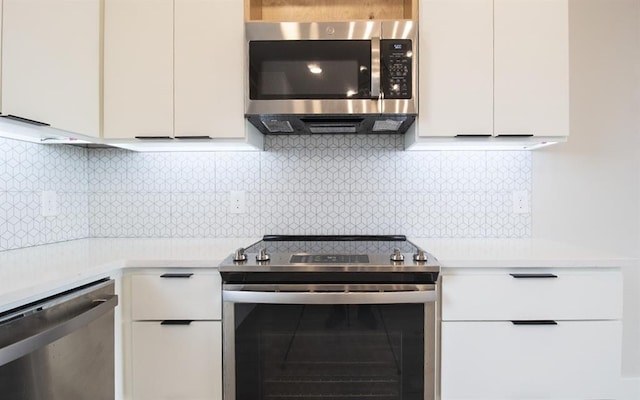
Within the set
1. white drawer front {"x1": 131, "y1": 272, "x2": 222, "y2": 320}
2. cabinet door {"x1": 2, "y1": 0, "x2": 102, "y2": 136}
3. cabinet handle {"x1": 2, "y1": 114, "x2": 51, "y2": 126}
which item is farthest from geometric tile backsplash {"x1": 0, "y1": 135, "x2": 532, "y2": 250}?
cabinet handle {"x1": 2, "y1": 114, "x2": 51, "y2": 126}

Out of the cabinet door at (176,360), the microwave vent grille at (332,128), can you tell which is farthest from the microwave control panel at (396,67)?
the cabinet door at (176,360)

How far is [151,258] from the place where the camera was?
1.42 metres

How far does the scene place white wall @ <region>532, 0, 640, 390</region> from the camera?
6.34 feet

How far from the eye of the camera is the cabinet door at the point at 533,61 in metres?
1.60

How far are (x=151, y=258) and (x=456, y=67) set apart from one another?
156cm

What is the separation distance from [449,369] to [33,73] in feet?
6.22

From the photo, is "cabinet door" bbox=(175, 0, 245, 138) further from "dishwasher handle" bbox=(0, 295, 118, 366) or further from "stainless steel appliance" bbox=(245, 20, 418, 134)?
"dishwasher handle" bbox=(0, 295, 118, 366)

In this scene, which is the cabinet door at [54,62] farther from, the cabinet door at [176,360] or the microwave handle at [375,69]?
the microwave handle at [375,69]

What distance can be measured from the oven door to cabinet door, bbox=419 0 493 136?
32.8 inches

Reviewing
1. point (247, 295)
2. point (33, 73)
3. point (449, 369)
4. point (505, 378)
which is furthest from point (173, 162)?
point (505, 378)

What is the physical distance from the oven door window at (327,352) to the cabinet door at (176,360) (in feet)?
0.38

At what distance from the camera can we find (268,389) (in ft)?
4.54

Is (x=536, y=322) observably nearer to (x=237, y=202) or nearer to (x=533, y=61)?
(x=533, y=61)

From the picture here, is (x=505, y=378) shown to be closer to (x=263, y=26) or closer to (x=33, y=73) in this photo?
(x=263, y=26)
